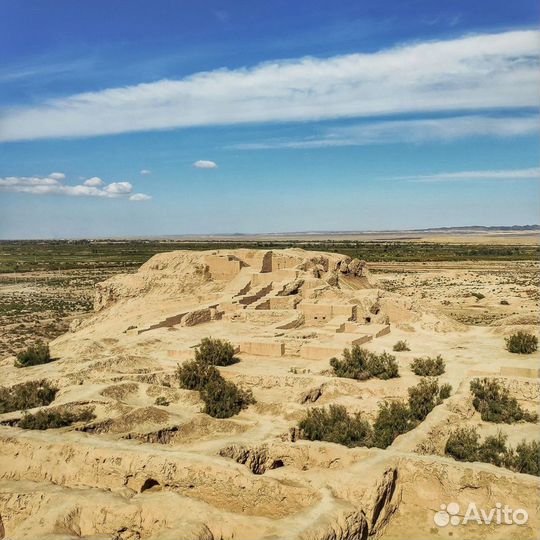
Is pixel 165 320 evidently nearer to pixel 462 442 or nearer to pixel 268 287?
pixel 268 287

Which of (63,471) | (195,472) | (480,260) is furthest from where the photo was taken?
(480,260)

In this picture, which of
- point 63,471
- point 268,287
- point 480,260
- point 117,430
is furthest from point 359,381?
point 480,260

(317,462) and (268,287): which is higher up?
(268,287)

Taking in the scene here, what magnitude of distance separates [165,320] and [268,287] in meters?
5.82

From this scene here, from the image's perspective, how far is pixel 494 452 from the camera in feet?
30.0

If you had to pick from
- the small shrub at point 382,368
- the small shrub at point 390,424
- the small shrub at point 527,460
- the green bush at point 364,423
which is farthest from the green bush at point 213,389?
the small shrub at point 527,460

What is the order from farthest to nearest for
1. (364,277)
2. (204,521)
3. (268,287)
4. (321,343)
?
(364,277) → (268,287) → (321,343) → (204,521)

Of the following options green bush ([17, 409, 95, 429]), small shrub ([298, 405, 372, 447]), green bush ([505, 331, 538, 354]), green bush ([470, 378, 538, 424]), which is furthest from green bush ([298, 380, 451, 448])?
green bush ([505, 331, 538, 354])

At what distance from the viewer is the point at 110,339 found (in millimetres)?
17375

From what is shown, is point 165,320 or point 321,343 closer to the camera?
point 321,343

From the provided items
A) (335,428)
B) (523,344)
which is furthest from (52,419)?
(523,344)

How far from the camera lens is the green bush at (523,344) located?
1623 centimetres

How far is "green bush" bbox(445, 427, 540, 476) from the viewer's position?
8656 mm

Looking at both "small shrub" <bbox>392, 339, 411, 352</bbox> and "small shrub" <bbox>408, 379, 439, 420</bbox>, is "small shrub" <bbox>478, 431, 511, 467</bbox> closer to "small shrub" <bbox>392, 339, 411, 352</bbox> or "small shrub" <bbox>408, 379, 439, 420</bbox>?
Answer: "small shrub" <bbox>408, 379, 439, 420</bbox>
